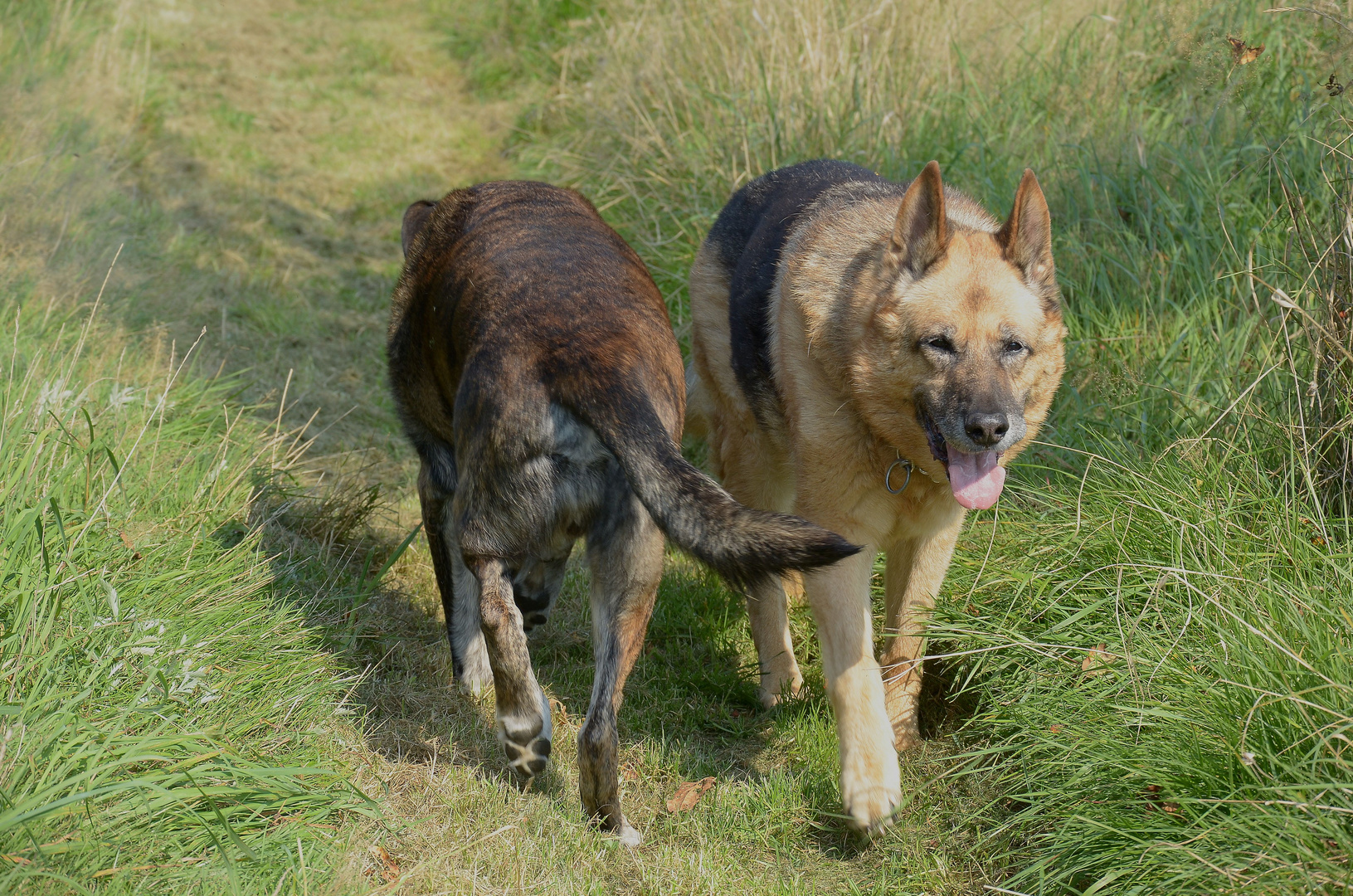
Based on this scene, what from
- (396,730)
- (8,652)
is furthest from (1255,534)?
(8,652)

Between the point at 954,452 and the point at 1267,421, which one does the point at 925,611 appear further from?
the point at 1267,421

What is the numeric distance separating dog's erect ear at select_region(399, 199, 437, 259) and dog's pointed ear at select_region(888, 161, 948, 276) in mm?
2075

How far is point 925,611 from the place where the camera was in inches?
150

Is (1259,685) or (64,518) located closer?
(1259,685)

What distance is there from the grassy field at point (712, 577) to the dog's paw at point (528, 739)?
0.16 meters

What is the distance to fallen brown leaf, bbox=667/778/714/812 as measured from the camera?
3.56 meters

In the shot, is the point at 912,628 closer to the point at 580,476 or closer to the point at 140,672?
the point at 580,476

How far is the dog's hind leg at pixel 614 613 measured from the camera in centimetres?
311

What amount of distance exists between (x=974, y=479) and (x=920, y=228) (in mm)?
827

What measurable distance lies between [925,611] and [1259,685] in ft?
4.00

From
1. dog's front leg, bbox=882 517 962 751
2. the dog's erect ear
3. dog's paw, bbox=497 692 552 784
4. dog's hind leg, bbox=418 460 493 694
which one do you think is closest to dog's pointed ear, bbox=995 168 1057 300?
dog's front leg, bbox=882 517 962 751

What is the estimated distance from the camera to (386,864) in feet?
9.85

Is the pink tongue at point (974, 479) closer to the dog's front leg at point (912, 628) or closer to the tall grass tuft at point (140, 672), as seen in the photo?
the dog's front leg at point (912, 628)

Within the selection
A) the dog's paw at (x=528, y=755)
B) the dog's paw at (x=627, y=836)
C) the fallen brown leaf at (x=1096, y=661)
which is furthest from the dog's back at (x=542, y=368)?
the fallen brown leaf at (x=1096, y=661)
